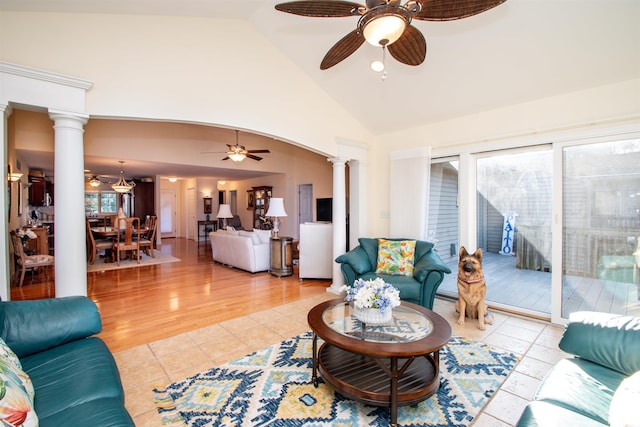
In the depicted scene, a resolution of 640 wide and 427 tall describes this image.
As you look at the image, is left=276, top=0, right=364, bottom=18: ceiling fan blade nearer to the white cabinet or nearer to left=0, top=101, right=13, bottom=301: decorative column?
left=0, top=101, right=13, bottom=301: decorative column

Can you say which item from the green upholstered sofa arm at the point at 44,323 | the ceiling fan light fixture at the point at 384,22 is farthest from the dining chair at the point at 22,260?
the ceiling fan light fixture at the point at 384,22

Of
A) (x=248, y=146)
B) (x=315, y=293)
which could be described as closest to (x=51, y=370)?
(x=315, y=293)

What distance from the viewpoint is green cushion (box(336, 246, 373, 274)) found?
12.4 feet

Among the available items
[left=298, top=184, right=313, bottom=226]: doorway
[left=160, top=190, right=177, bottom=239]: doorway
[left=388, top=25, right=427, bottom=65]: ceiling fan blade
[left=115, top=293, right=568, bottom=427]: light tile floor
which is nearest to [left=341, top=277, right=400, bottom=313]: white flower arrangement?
[left=115, top=293, right=568, bottom=427]: light tile floor

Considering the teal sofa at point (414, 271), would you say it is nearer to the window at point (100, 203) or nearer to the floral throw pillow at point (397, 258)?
→ the floral throw pillow at point (397, 258)

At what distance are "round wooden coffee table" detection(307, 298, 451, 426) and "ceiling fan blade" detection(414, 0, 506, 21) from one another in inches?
78.7

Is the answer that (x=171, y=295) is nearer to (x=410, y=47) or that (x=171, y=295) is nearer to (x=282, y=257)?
(x=282, y=257)

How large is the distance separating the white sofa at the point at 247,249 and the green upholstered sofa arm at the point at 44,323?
367 centimetres

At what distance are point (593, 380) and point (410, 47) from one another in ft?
7.55

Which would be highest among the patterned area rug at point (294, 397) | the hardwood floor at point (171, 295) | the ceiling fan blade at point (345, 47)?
the ceiling fan blade at point (345, 47)

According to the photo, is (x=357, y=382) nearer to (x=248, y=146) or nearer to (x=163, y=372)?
(x=163, y=372)

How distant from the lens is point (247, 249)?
5.79 metres

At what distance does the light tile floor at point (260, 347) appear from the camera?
2037 mm

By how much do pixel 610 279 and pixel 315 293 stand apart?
3481 millimetres
